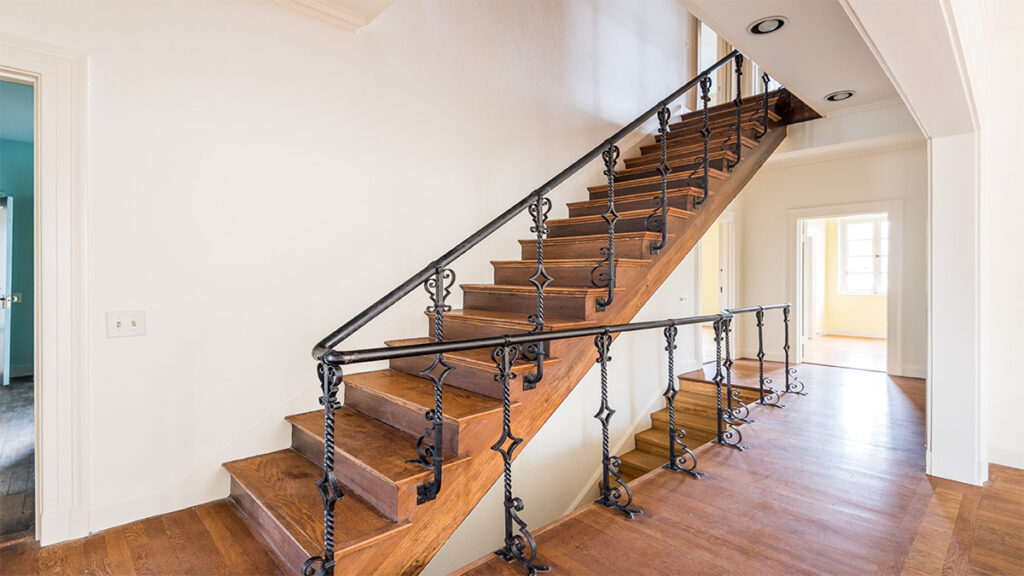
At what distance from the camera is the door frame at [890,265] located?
5422mm

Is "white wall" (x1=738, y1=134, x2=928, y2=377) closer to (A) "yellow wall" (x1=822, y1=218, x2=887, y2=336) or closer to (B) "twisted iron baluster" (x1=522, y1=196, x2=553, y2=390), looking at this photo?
(A) "yellow wall" (x1=822, y1=218, x2=887, y2=336)

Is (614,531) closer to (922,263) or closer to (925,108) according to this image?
(925,108)

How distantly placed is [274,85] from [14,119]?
141 inches

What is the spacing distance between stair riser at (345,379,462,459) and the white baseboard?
9.11 metres

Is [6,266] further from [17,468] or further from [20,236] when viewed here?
[17,468]

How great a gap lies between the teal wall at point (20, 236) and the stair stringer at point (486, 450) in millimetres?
5775

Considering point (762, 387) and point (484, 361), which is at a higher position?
point (484, 361)

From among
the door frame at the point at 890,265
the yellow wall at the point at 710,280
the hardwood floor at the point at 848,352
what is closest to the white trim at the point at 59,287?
the door frame at the point at 890,265

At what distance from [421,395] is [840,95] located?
147 inches

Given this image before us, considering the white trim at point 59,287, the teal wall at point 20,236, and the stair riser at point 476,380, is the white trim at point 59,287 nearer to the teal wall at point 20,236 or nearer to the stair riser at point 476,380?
the stair riser at point 476,380

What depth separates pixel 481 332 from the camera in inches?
104

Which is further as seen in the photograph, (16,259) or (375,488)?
(16,259)

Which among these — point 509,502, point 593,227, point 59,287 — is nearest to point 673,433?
point 509,502

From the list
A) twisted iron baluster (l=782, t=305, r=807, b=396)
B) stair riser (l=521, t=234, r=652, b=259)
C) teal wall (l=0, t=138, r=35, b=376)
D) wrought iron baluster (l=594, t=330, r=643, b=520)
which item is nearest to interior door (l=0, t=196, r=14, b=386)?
teal wall (l=0, t=138, r=35, b=376)
